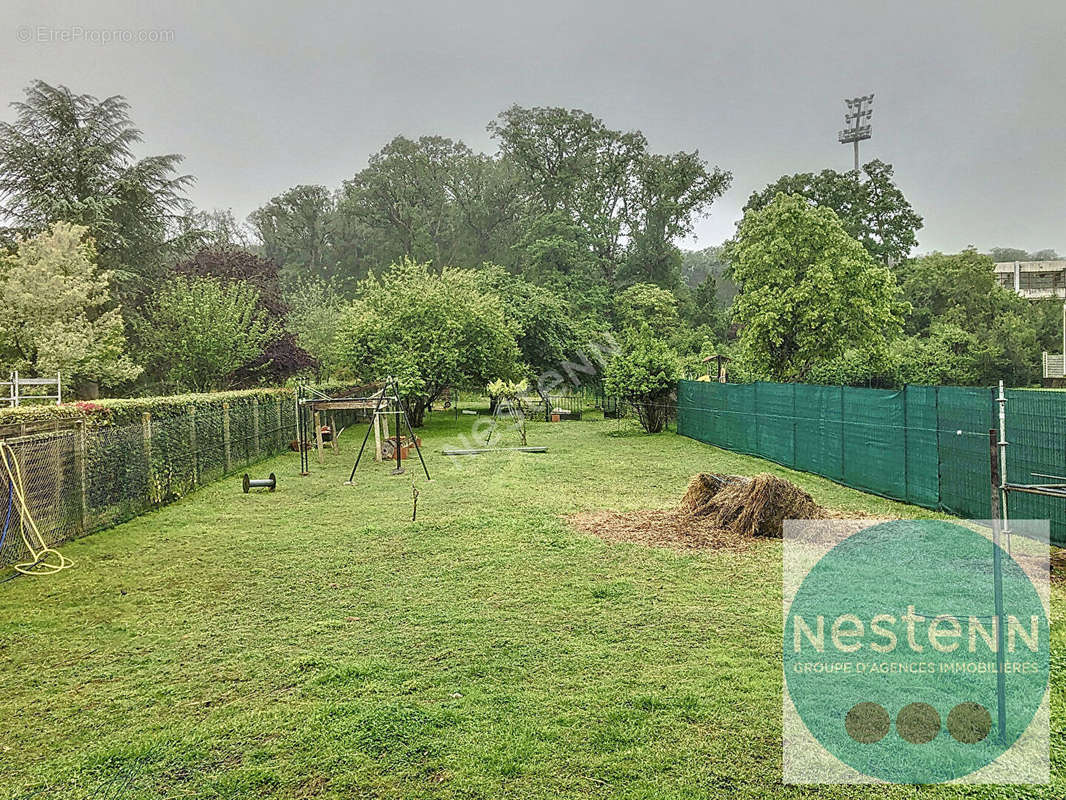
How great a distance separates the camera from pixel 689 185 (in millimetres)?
42625

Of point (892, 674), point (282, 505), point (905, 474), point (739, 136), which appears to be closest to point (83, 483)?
point (282, 505)

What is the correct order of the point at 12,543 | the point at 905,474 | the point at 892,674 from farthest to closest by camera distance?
the point at 905,474 → the point at 12,543 → the point at 892,674

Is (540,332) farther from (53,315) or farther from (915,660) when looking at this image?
(915,660)

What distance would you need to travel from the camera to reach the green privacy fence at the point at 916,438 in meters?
7.48

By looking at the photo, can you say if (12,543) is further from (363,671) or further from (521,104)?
(521,104)

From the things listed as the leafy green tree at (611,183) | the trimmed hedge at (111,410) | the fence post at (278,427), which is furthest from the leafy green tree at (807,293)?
the leafy green tree at (611,183)

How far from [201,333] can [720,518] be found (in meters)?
19.6

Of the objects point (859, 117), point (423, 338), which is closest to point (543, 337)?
point (423, 338)

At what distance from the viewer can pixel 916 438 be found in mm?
9820

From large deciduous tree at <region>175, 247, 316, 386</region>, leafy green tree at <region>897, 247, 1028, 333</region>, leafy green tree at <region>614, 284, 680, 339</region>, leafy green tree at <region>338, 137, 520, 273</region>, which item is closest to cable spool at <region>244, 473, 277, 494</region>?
large deciduous tree at <region>175, 247, 316, 386</region>

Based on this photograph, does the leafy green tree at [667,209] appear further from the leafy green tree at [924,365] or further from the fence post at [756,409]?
the fence post at [756,409]

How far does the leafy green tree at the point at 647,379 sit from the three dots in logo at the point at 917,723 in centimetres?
1740

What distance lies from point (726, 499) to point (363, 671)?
18.8 ft

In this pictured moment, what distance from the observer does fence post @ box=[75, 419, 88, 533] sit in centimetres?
878
